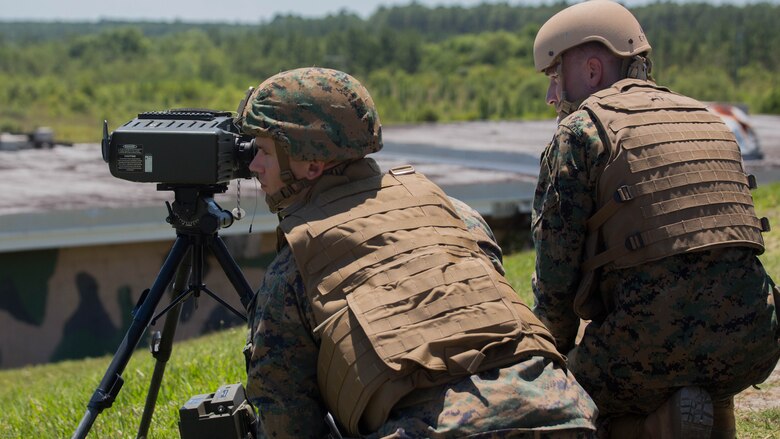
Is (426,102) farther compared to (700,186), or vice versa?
(426,102)

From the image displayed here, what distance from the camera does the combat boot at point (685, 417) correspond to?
10.4 feet

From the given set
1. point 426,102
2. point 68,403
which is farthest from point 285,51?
point 68,403

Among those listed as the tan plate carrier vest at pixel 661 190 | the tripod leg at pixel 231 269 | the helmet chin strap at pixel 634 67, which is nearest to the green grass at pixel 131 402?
the tripod leg at pixel 231 269

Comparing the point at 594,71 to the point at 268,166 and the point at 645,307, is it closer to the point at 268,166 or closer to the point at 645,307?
the point at 645,307

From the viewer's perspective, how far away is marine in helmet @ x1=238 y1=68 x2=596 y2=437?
2451 millimetres

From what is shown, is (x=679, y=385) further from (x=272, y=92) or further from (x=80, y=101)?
(x=80, y=101)

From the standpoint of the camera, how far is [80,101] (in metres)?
50.8

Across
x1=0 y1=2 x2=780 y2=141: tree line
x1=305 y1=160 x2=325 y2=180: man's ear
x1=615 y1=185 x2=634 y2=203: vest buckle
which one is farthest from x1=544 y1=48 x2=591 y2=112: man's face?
x1=0 y1=2 x2=780 y2=141: tree line

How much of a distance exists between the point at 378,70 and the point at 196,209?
236 ft

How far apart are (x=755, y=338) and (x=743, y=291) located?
0.17m

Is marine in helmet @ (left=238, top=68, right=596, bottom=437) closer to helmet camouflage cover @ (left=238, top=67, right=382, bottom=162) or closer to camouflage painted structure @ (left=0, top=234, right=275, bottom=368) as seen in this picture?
helmet camouflage cover @ (left=238, top=67, right=382, bottom=162)

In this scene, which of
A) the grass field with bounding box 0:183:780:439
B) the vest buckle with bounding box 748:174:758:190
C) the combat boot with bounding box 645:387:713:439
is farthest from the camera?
the grass field with bounding box 0:183:780:439

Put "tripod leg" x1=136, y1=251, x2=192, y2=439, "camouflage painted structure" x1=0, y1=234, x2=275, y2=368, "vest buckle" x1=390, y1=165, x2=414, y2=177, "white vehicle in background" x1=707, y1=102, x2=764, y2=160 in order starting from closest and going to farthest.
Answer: "vest buckle" x1=390, y1=165, x2=414, y2=177 → "tripod leg" x1=136, y1=251, x2=192, y2=439 → "camouflage painted structure" x1=0, y1=234, x2=275, y2=368 → "white vehicle in background" x1=707, y1=102, x2=764, y2=160

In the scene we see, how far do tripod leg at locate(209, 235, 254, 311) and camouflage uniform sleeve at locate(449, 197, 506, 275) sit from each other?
0.99m
